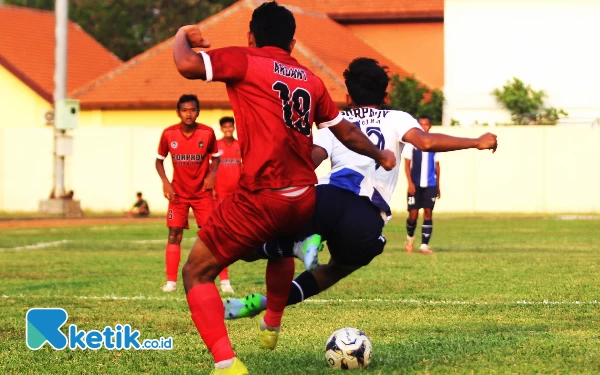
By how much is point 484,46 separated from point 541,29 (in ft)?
6.43

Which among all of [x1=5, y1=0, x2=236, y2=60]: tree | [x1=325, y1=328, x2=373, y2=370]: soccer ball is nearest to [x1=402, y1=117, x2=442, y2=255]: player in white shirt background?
[x1=325, y1=328, x2=373, y2=370]: soccer ball

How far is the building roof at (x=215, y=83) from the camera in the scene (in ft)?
127

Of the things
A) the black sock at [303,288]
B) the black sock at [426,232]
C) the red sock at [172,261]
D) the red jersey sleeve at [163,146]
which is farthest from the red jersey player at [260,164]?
the black sock at [426,232]

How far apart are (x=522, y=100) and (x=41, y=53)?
1964 cm

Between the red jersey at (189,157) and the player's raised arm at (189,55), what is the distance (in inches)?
269

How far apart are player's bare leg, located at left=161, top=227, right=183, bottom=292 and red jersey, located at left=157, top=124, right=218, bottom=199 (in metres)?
0.45

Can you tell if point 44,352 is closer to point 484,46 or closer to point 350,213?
point 350,213

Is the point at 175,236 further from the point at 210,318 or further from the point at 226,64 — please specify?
the point at 226,64

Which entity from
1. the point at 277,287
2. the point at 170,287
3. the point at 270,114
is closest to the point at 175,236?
the point at 170,287

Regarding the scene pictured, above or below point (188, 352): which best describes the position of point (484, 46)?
above

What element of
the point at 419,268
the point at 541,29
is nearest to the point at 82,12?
the point at 541,29

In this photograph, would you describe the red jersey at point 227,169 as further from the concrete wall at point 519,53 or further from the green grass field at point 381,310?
the concrete wall at point 519,53

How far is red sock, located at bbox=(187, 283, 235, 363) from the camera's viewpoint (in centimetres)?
691

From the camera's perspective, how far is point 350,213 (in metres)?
7.91
